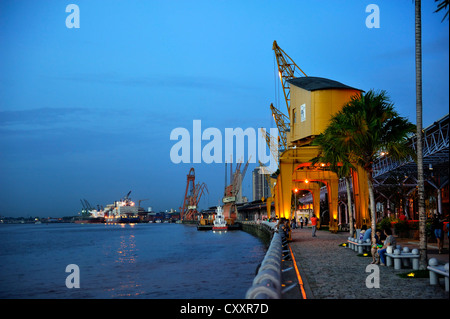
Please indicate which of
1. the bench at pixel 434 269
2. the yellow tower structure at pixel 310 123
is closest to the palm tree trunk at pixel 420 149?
the bench at pixel 434 269

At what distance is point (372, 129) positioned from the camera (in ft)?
75.6

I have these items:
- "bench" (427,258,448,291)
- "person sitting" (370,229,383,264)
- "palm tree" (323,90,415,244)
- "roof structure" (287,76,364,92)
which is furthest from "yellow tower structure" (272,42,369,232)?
"bench" (427,258,448,291)

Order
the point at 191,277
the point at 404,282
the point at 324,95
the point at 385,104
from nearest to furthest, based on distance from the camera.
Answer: the point at 404,282 → the point at 385,104 → the point at 191,277 → the point at 324,95

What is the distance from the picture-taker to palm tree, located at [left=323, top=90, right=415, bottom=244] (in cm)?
2320

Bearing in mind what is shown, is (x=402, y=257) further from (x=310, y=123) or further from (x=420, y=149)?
(x=310, y=123)

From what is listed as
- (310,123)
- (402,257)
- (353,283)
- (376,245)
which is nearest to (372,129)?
(376,245)

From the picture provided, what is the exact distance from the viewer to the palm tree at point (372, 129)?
23.2 metres

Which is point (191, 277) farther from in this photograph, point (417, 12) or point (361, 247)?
point (417, 12)

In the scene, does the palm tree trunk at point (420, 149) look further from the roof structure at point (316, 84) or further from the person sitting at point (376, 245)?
the roof structure at point (316, 84)
